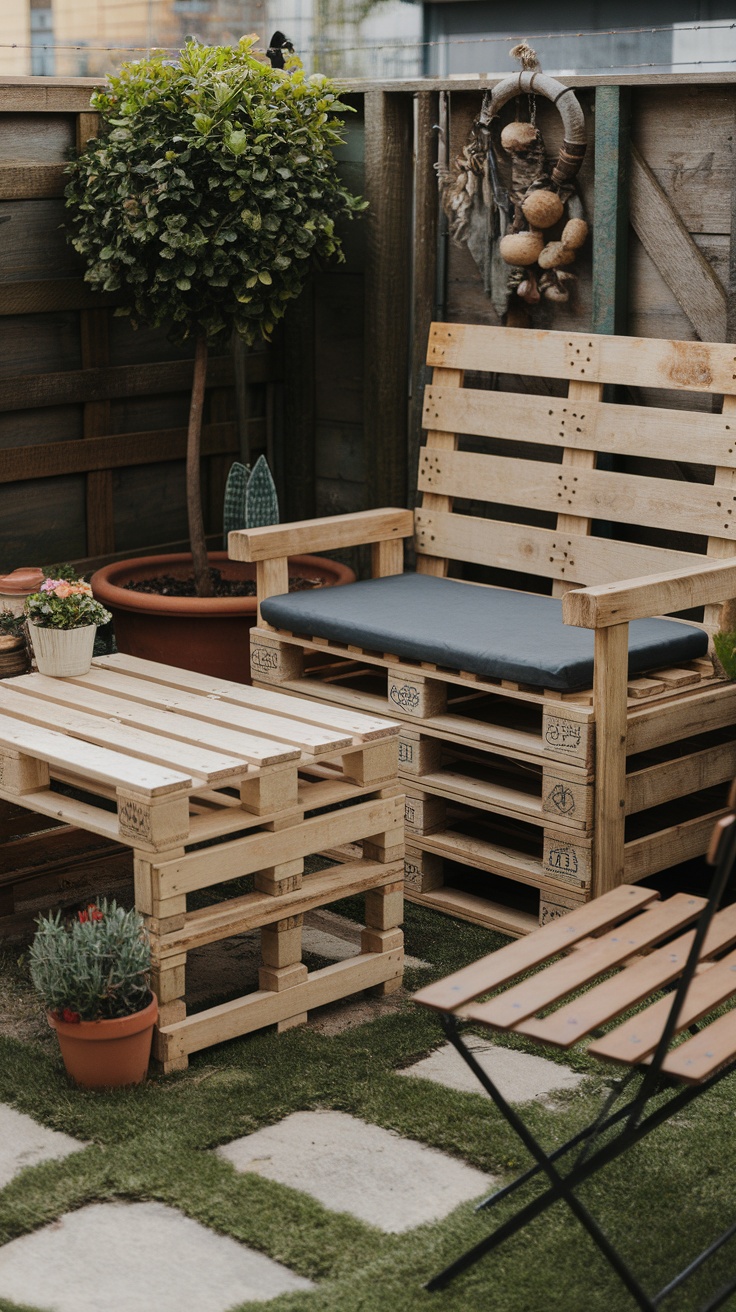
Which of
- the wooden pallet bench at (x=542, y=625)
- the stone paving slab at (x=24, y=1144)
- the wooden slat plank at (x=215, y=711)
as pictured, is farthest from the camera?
the wooden pallet bench at (x=542, y=625)

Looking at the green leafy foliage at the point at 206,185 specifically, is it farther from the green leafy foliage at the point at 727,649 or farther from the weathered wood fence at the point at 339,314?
the green leafy foliage at the point at 727,649

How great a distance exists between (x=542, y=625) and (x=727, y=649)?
0.51 meters

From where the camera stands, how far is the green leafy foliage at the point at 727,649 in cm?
439

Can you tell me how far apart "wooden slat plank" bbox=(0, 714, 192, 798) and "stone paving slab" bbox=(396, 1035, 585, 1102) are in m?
0.84

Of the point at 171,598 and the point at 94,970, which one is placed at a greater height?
the point at 171,598

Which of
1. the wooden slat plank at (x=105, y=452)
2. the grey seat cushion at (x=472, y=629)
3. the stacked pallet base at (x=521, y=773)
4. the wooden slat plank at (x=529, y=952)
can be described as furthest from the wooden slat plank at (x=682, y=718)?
the wooden slat plank at (x=105, y=452)

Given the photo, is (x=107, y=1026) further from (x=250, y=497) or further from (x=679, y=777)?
(x=250, y=497)

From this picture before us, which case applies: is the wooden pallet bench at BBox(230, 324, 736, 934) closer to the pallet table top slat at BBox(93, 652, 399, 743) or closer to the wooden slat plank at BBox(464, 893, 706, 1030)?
the pallet table top slat at BBox(93, 652, 399, 743)

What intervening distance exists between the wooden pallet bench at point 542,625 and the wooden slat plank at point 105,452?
100 centimetres

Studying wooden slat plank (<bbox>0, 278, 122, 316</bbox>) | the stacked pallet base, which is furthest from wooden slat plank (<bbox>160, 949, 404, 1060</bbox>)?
wooden slat plank (<bbox>0, 278, 122, 316</bbox>)

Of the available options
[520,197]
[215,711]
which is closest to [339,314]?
[520,197]

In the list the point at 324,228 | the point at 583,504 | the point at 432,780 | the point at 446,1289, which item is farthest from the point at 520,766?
the point at 446,1289

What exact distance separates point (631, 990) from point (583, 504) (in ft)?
8.29

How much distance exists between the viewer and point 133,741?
373 cm
